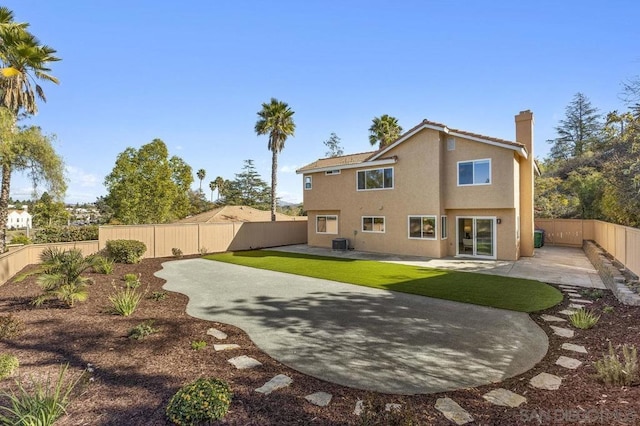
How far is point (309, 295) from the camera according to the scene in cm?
970

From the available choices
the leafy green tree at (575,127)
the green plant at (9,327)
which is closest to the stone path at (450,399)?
the green plant at (9,327)

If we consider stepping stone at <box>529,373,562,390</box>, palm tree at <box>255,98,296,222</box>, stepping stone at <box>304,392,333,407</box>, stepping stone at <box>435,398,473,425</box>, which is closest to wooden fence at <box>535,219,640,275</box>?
stepping stone at <box>529,373,562,390</box>

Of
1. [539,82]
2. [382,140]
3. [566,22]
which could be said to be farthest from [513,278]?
[382,140]

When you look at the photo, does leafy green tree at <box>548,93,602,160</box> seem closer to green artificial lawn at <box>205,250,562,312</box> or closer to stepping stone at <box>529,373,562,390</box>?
green artificial lawn at <box>205,250,562,312</box>

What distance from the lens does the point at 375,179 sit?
19.7 m

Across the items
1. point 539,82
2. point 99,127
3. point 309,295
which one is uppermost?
point 539,82

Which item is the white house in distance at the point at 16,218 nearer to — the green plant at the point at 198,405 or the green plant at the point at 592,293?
the green plant at the point at 198,405

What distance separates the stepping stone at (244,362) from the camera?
4.86m

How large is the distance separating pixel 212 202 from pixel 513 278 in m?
Answer: 55.3

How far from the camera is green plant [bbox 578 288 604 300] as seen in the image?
870 centimetres

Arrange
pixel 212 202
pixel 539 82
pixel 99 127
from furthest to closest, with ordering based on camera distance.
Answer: pixel 212 202 → pixel 99 127 → pixel 539 82

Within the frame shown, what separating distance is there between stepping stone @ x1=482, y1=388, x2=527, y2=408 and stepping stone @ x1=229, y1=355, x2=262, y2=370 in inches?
130

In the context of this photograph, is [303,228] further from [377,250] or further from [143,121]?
[143,121]

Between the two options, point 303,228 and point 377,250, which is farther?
point 303,228
